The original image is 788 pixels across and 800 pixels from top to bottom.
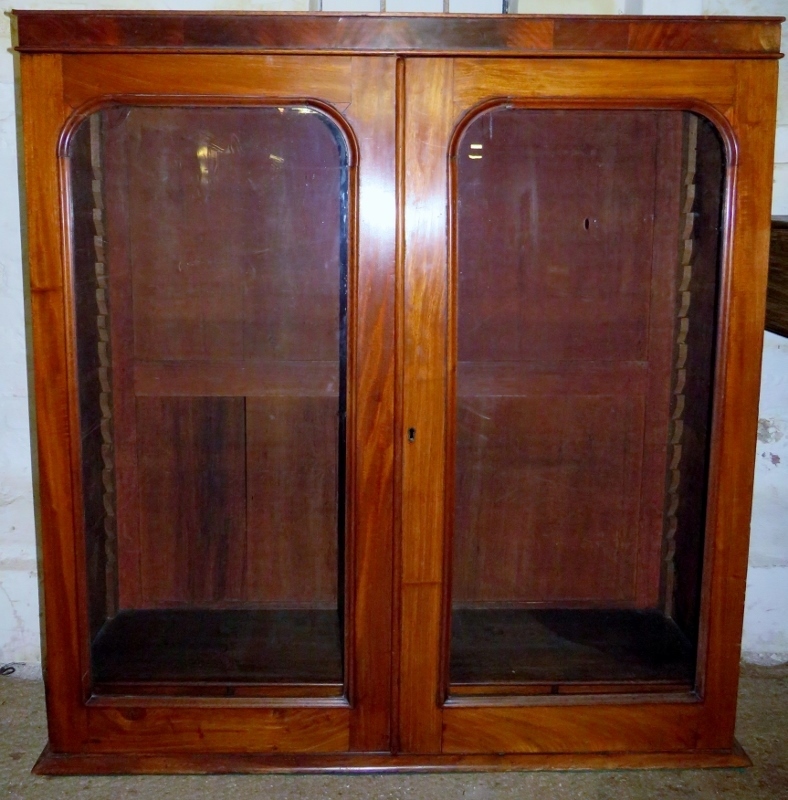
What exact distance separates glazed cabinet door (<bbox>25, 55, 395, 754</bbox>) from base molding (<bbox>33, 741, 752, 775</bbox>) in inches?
1.0

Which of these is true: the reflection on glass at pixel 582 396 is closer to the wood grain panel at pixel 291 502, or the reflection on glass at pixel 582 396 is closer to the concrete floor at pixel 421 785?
the concrete floor at pixel 421 785

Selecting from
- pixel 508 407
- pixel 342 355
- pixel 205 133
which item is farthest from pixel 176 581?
pixel 205 133

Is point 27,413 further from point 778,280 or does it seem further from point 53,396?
point 778,280

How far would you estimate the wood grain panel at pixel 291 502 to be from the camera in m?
1.81

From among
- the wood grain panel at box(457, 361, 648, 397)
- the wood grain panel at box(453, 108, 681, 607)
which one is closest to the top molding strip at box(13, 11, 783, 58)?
the wood grain panel at box(453, 108, 681, 607)

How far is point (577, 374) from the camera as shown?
181 centimetres

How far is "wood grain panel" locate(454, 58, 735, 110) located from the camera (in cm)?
153

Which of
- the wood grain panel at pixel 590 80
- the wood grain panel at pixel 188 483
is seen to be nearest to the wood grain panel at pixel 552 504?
the wood grain panel at pixel 188 483

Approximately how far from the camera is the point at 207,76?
153 centimetres

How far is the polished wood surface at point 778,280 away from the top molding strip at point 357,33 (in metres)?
0.43

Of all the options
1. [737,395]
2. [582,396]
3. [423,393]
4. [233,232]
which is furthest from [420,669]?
[233,232]

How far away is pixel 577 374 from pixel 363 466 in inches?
19.5

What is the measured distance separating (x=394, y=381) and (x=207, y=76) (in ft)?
2.04

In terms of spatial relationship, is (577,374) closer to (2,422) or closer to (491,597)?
(491,597)
